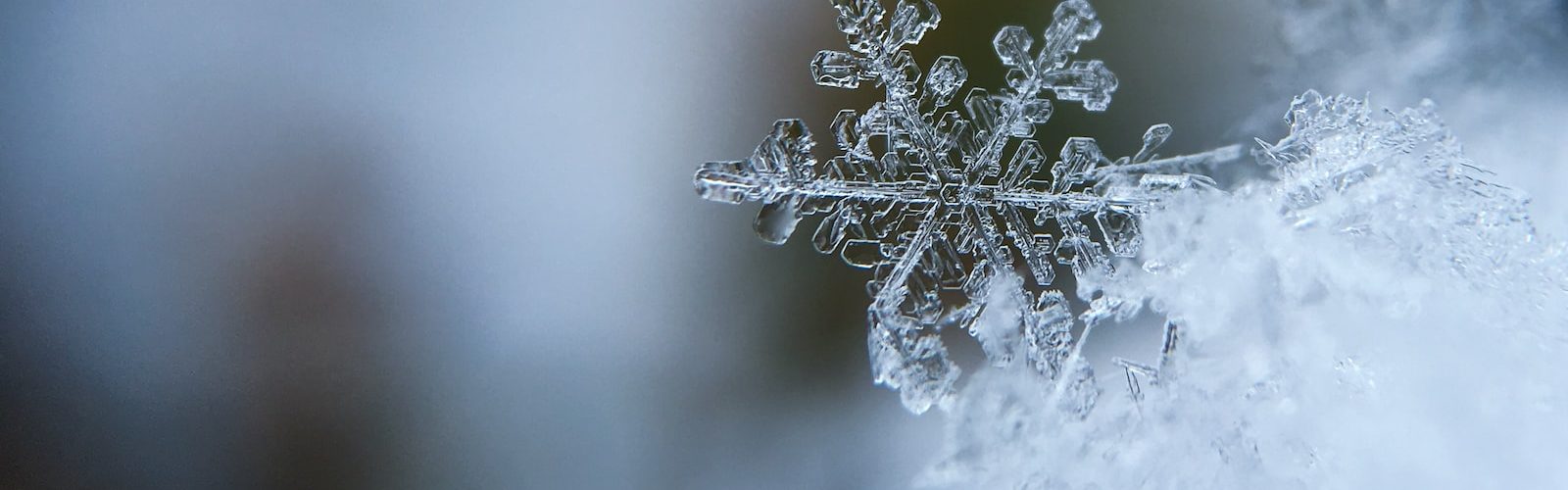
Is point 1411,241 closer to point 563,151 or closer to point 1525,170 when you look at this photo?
point 1525,170

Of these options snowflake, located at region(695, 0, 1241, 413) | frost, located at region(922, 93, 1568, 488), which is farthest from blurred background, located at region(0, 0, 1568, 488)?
frost, located at region(922, 93, 1568, 488)

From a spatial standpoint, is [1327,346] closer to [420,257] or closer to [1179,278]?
[1179,278]

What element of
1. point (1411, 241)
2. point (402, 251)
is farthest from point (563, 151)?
point (1411, 241)

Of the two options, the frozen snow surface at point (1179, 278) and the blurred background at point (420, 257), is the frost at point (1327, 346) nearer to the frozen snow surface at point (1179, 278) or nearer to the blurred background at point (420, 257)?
the frozen snow surface at point (1179, 278)

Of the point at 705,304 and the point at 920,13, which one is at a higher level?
the point at 920,13

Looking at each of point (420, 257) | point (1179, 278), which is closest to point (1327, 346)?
point (1179, 278)

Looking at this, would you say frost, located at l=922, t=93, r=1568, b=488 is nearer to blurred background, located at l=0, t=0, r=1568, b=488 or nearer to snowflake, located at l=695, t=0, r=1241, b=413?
snowflake, located at l=695, t=0, r=1241, b=413

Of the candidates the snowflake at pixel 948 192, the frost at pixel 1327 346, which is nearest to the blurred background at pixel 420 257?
the snowflake at pixel 948 192
